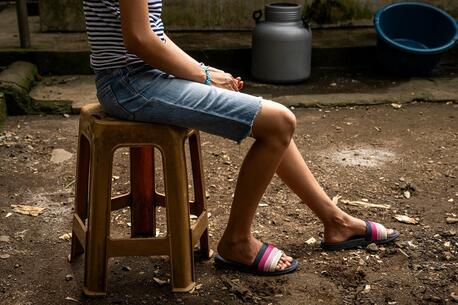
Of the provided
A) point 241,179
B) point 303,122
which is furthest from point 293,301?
point 303,122

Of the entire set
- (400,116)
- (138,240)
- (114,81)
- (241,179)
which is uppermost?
(114,81)

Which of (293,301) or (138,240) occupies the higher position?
(138,240)

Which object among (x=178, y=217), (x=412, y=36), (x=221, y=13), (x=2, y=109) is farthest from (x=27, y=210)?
(x=412, y=36)

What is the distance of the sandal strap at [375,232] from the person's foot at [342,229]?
0.09 ft

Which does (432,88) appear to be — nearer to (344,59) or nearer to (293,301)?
(344,59)

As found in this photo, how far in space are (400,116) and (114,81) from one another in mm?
3218

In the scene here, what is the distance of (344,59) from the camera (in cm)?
673

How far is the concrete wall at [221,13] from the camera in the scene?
712cm

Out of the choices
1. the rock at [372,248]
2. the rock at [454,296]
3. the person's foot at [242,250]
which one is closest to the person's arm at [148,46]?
the person's foot at [242,250]

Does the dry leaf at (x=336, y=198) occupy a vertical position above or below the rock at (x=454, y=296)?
below

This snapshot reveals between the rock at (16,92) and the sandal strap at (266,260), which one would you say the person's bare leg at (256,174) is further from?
the rock at (16,92)

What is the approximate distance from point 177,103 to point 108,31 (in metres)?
0.38

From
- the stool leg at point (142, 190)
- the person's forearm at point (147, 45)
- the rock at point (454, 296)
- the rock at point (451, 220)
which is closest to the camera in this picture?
the person's forearm at point (147, 45)

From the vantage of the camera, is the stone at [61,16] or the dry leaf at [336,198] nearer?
the dry leaf at [336,198]
